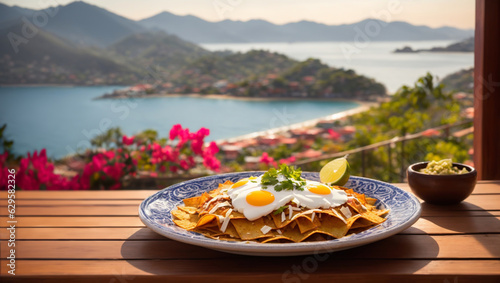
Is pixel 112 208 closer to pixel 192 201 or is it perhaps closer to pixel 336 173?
pixel 192 201

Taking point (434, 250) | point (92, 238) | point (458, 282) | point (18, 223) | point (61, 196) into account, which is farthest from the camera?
point (61, 196)

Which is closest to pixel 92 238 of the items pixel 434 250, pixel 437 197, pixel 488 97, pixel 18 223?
pixel 18 223

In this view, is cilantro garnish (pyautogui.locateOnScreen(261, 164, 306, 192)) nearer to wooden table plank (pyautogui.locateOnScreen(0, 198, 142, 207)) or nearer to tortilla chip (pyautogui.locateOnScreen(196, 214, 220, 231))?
tortilla chip (pyautogui.locateOnScreen(196, 214, 220, 231))

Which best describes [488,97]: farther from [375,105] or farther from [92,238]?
[375,105]

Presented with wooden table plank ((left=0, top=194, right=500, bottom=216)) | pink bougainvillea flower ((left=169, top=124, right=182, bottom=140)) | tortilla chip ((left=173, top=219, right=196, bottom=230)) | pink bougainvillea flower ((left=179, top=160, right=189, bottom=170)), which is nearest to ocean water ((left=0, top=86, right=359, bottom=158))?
pink bougainvillea flower ((left=179, top=160, right=189, bottom=170))

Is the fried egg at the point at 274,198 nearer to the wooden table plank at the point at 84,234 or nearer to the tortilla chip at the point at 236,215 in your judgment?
the tortilla chip at the point at 236,215

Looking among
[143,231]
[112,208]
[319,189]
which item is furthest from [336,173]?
[112,208]

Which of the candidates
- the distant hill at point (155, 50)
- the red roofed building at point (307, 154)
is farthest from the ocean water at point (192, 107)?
the red roofed building at point (307, 154)
